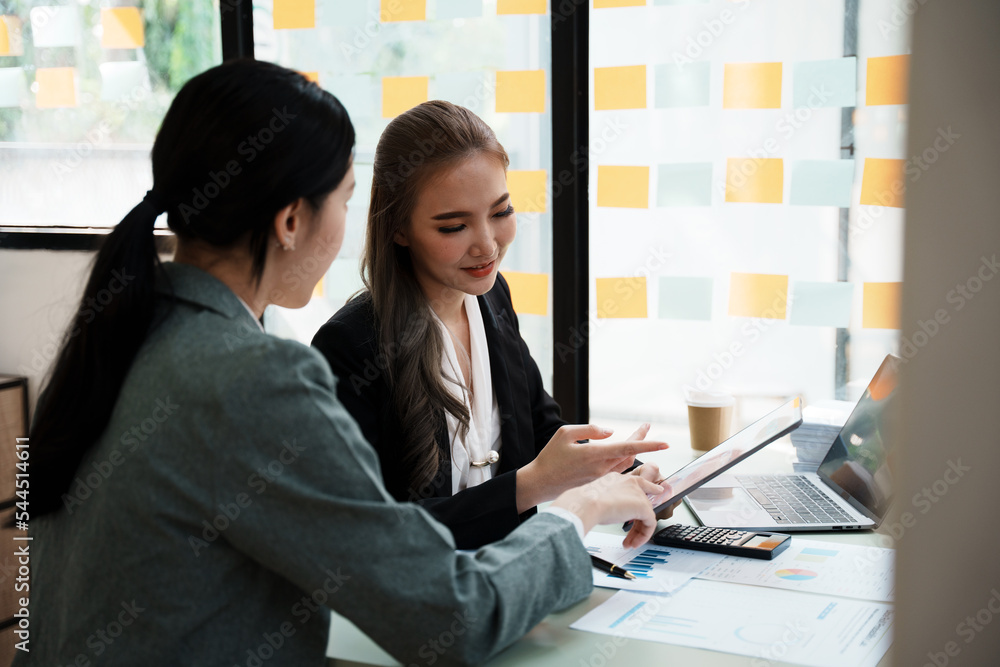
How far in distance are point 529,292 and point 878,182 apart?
85cm

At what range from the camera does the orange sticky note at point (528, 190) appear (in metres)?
2.13

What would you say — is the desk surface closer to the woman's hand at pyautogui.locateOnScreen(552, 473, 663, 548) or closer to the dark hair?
the woman's hand at pyautogui.locateOnScreen(552, 473, 663, 548)

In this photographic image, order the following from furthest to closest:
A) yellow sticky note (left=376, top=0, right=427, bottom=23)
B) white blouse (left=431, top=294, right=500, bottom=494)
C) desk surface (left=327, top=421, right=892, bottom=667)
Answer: yellow sticky note (left=376, top=0, right=427, bottom=23) → white blouse (left=431, top=294, right=500, bottom=494) → desk surface (left=327, top=421, right=892, bottom=667)

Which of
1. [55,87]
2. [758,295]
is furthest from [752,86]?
[55,87]

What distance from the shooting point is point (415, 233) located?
149cm

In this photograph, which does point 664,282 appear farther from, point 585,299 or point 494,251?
point 494,251

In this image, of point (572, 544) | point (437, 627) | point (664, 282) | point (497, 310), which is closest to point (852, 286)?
point (664, 282)

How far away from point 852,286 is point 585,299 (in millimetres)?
628

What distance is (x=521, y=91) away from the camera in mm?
2137

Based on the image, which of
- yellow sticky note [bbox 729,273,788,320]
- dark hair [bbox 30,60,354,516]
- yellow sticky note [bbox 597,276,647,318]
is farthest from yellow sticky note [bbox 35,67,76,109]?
yellow sticky note [bbox 729,273,788,320]

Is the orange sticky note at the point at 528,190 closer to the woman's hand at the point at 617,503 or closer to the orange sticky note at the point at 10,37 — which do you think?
the woman's hand at the point at 617,503

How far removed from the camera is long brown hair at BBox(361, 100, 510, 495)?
1429 mm

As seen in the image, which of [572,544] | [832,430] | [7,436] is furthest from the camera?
[7,436]

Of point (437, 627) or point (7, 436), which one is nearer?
point (437, 627)
